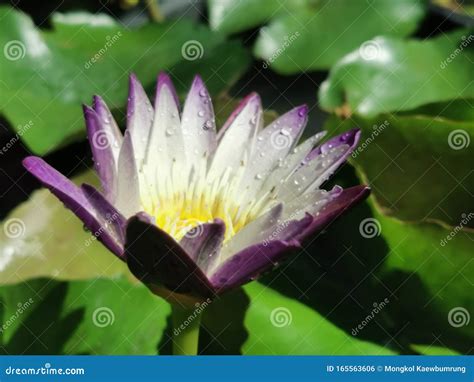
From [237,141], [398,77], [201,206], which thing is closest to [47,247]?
[201,206]

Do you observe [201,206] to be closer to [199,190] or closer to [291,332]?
[199,190]

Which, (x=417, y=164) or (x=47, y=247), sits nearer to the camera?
(x=417, y=164)

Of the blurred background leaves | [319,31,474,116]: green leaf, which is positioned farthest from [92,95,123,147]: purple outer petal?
[319,31,474,116]: green leaf

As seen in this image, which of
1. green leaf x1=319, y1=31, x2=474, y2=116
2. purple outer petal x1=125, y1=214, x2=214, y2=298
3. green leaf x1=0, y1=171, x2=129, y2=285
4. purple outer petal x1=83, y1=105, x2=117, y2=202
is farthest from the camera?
green leaf x1=319, y1=31, x2=474, y2=116

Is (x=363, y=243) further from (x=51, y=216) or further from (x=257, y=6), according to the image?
(x=257, y=6)

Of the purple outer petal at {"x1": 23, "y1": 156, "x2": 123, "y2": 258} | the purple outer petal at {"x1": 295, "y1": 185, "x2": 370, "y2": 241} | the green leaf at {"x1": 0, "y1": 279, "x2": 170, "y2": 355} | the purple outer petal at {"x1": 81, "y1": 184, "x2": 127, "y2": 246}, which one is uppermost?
the purple outer petal at {"x1": 295, "y1": 185, "x2": 370, "y2": 241}

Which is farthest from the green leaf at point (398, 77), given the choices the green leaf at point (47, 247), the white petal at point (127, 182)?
the white petal at point (127, 182)

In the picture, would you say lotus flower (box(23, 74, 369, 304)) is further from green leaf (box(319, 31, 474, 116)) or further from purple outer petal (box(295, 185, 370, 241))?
green leaf (box(319, 31, 474, 116))
